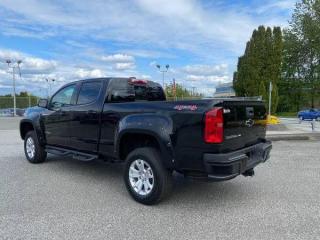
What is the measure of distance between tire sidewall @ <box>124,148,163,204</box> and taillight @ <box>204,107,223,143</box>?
2.98 ft

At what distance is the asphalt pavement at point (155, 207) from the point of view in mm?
4086

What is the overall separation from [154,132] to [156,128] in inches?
2.5

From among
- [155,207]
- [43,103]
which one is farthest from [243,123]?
[43,103]

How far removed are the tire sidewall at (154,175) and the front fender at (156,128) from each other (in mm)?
189

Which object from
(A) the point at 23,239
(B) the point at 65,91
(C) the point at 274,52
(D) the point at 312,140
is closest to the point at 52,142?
(B) the point at 65,91

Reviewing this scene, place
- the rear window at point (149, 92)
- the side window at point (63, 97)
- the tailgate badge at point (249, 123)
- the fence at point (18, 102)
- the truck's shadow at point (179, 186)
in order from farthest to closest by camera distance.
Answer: the fence at point (18, 102) → the side window at point (63, 97) → the rear window at point (149, 92) → the truck's shadow at point (179, 186) → the tailgate badge at point (249, 123)

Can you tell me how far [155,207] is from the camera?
196 inches

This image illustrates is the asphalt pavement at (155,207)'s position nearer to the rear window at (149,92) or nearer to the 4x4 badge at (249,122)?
the 4x4 badge at (249,122)

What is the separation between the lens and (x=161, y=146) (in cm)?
484

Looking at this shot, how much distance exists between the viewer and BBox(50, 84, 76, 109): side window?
22.6 feet

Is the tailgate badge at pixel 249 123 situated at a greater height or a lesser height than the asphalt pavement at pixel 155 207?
greater

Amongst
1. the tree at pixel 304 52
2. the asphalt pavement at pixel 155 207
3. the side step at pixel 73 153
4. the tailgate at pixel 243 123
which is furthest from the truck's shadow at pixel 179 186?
the tree at pixel 304 52

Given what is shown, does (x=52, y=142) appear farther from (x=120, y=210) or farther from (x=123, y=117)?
(x=120, y=210)

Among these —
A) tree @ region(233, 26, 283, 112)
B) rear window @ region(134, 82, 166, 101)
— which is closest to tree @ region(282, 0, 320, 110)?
tree @ region(233, 26, 283, 112)
